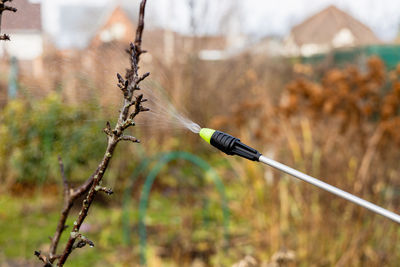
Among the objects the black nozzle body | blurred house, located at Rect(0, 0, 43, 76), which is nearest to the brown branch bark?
the black nozzle body

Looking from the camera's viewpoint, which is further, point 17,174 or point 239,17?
point 239,17

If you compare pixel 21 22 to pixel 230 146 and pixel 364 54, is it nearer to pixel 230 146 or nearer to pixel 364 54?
pixel 230 146

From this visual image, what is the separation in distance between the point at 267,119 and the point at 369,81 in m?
0.98

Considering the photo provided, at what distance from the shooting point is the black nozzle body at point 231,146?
27.5 inches

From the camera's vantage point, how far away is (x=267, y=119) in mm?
3342

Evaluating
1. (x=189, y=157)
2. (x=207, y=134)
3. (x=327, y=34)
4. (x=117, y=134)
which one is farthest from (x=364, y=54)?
(x=117, y=134)

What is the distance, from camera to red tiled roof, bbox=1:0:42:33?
74 centimetres

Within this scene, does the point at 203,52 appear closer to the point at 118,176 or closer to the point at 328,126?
the point at 118,176

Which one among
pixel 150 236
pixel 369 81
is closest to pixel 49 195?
pixel 150 236

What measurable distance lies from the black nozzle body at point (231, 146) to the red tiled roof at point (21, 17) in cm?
38

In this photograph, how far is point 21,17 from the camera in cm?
76

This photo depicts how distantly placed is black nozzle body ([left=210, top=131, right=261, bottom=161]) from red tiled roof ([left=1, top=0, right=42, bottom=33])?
1.25 feet

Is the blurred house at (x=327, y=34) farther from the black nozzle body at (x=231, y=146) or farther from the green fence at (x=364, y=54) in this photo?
the black nozzle body at (x=231, y=146)

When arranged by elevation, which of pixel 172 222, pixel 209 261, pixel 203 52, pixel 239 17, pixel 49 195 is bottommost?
pixel 209 261
